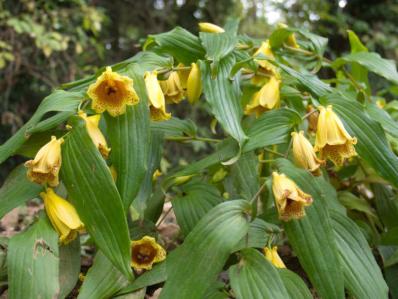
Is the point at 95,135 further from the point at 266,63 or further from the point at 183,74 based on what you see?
the point at 266,63

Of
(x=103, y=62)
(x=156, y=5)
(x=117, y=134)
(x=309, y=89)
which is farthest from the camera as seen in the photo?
(x=156, y=5)

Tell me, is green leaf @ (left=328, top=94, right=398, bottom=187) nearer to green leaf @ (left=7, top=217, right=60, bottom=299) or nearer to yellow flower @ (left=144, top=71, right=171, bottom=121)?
yellow flower @ (left=144, top=71, right=171, bottom=121)

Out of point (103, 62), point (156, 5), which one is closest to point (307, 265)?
point (103, 62)

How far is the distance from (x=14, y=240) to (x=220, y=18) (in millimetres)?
3884

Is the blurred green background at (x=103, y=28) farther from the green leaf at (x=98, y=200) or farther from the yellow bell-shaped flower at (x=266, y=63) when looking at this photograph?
the green leaf at (x=98, y=200)

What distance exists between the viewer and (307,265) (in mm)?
865

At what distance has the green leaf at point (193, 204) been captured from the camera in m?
1.04

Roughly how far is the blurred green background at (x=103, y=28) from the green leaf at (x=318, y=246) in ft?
8.10

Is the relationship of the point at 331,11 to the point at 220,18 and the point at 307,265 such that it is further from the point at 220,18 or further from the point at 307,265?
the point at 307,265

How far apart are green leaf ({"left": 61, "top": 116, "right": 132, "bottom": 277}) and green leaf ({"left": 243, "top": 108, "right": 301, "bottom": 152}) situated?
12.5 inches

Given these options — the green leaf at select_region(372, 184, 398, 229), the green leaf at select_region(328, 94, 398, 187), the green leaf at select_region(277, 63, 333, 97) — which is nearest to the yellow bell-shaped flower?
the green leaf at select_region(277, 63, 333, 97)

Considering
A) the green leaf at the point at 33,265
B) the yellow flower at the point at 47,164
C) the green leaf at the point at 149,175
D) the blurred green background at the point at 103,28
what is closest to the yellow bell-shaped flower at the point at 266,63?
the green leaf at the point at 149,175

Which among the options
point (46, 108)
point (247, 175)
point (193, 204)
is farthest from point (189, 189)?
point (46, 108)

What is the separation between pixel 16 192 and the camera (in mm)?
974
